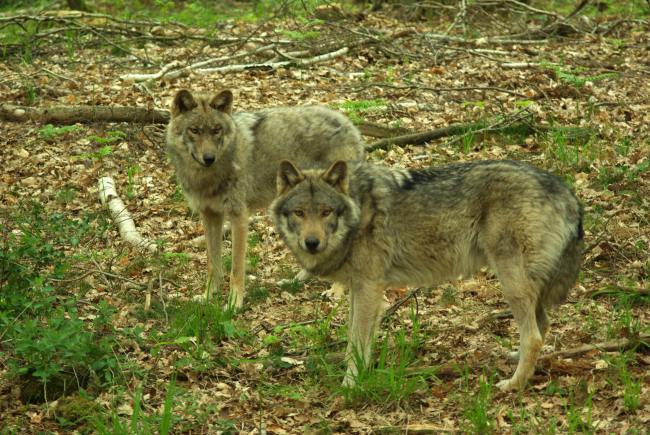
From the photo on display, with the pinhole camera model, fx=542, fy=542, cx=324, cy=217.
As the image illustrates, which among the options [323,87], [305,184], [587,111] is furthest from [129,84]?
[587,111]

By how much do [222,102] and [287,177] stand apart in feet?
7.11

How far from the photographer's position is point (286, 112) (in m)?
7.51

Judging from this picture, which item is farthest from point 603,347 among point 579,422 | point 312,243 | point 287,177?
point 287,177

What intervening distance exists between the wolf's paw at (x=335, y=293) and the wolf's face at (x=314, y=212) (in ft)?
5.85

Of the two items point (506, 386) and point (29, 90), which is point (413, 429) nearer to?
point (506, 386)

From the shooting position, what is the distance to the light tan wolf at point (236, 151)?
654 centimetres

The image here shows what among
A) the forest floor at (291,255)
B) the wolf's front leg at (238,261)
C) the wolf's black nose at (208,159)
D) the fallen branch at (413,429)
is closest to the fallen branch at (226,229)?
the forest floor at (291,255)

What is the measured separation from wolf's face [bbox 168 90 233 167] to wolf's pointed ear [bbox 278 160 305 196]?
166 centimetres

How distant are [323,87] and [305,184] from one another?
692 cm

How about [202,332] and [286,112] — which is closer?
[202,332]

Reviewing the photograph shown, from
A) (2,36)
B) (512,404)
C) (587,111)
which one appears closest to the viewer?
(512,404)

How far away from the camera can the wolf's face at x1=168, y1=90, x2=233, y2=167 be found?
6441 mm

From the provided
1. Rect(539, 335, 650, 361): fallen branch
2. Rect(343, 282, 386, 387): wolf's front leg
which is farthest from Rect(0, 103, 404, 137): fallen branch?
Rect(539, 335, 650, 361): fallen branch

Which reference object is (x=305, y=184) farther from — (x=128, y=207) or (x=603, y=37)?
(x=603, y=37)
